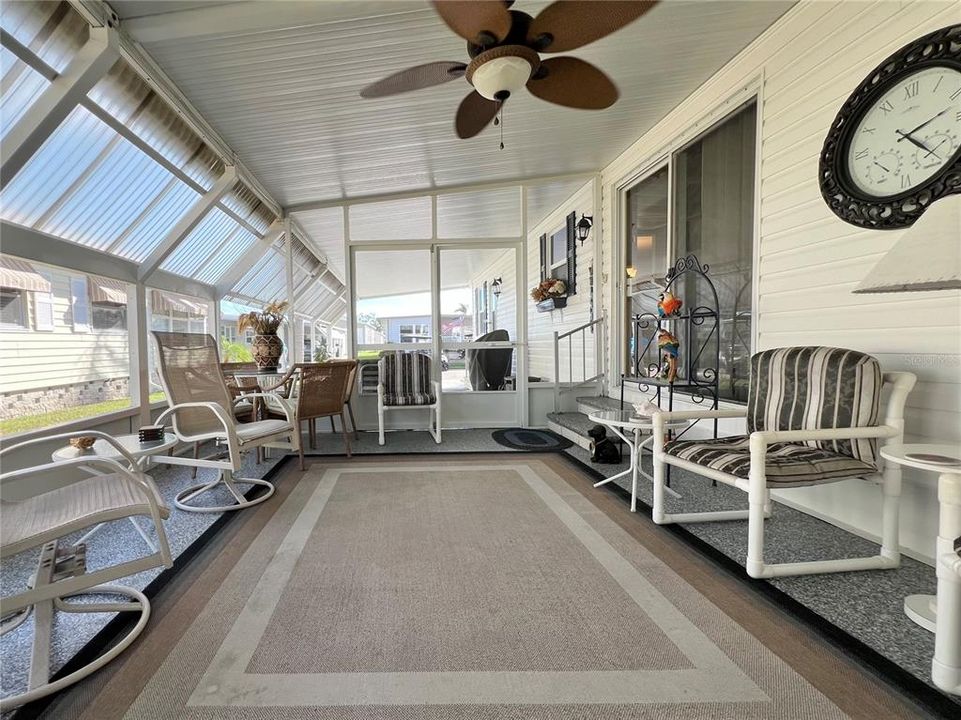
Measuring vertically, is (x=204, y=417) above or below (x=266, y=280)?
below

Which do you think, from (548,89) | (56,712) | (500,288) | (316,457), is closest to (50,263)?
(316,457)

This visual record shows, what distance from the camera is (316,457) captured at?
4020mm

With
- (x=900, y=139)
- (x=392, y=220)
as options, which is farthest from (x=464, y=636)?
(x=392, y=220)

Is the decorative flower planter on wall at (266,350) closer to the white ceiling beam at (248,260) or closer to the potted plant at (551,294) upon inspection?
the white ceiling beam at (248,260)

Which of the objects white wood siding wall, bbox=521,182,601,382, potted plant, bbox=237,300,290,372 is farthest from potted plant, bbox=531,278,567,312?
potted plant, bbox=237,300,290,372

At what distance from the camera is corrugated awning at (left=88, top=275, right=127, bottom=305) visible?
3.41 metres

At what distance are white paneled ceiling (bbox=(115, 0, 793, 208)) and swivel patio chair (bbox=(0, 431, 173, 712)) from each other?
2.31m

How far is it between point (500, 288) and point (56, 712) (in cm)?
462

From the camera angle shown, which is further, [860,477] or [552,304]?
[552,304]

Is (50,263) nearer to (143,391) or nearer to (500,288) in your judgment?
(143,391)

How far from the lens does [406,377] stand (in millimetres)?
4793

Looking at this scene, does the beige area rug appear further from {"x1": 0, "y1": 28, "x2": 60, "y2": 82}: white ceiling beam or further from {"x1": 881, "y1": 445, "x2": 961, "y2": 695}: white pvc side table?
{"x1": 0, "y1": 28, "x2": 60, "y2": 82}: white ceiling beam

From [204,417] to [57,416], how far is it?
1003 millimetres

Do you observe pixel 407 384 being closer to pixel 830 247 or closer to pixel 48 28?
pixel 48 28
